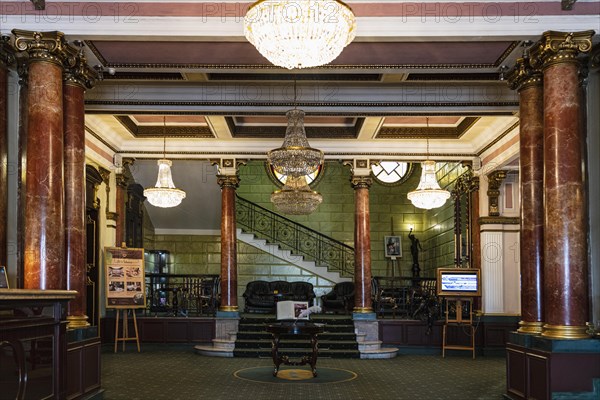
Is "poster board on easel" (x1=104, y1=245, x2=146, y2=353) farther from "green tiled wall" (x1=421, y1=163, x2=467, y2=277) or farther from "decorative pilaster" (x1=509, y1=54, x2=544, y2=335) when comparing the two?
"decorative pilaster" (x1=509, y1=54, x2=544, y2=335)

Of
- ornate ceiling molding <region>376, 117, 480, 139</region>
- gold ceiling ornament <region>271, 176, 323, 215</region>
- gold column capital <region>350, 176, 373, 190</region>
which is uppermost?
ornate ceiling molding <region>376, 117, 480, 139</region>

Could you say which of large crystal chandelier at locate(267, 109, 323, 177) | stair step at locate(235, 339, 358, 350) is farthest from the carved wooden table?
stair step at locate(235, 339, 358, 350)

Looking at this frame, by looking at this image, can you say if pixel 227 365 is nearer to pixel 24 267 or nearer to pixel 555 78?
pixel 24 267

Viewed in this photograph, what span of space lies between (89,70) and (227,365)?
6069 mm

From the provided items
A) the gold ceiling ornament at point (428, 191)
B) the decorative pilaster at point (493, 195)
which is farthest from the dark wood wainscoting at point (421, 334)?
the gold ceiling ornament at point (428, 191)

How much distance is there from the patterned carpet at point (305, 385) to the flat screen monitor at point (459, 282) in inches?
51.1

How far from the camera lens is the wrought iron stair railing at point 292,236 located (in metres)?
20.3

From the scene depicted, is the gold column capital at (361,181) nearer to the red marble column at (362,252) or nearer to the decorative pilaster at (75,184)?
the red marble column at (362,252)

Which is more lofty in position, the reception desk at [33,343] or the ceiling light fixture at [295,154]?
the ceiling light fixture at [295,154]

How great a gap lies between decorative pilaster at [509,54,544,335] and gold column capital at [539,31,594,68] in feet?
1.17

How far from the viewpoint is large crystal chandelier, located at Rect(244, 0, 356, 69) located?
594cm

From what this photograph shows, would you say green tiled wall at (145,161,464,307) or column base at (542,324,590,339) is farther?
green tiled wall at (145,161,464,307)

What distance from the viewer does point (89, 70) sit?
27.7ft

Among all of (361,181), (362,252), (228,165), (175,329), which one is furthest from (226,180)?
(175,329)
